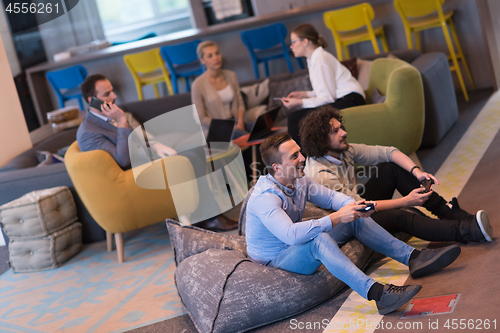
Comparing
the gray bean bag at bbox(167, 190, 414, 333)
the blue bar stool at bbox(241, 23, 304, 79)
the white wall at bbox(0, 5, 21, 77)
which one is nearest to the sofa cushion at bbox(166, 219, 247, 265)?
the gray bean bag at bbox(167, 190, 414, 333)

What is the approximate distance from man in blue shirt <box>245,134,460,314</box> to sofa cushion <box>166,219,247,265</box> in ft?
0.86

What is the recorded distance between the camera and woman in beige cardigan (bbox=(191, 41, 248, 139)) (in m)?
4.31

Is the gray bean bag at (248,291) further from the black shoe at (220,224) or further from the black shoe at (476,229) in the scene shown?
the black shoe at (220,224)

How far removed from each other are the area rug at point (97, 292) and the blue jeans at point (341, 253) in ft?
2.44

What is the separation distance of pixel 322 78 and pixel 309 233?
1.86 m

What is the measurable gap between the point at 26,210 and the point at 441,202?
8.71 feet

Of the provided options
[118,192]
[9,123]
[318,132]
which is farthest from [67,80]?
[318,132]

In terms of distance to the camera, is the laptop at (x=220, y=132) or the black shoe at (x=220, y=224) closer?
the laptop at (x=220, y=132)

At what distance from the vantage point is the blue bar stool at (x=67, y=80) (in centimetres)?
633

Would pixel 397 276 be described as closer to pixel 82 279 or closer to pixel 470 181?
pixel 470 181

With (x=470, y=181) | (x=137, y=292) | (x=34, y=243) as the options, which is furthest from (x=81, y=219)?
(x=470, y=181)

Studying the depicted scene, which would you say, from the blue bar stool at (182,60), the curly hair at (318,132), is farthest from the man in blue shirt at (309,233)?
the blue bar stool at (182,60)

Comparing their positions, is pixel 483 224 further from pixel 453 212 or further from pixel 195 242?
pixel 195 242

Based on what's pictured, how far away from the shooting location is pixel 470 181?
10.5ft
